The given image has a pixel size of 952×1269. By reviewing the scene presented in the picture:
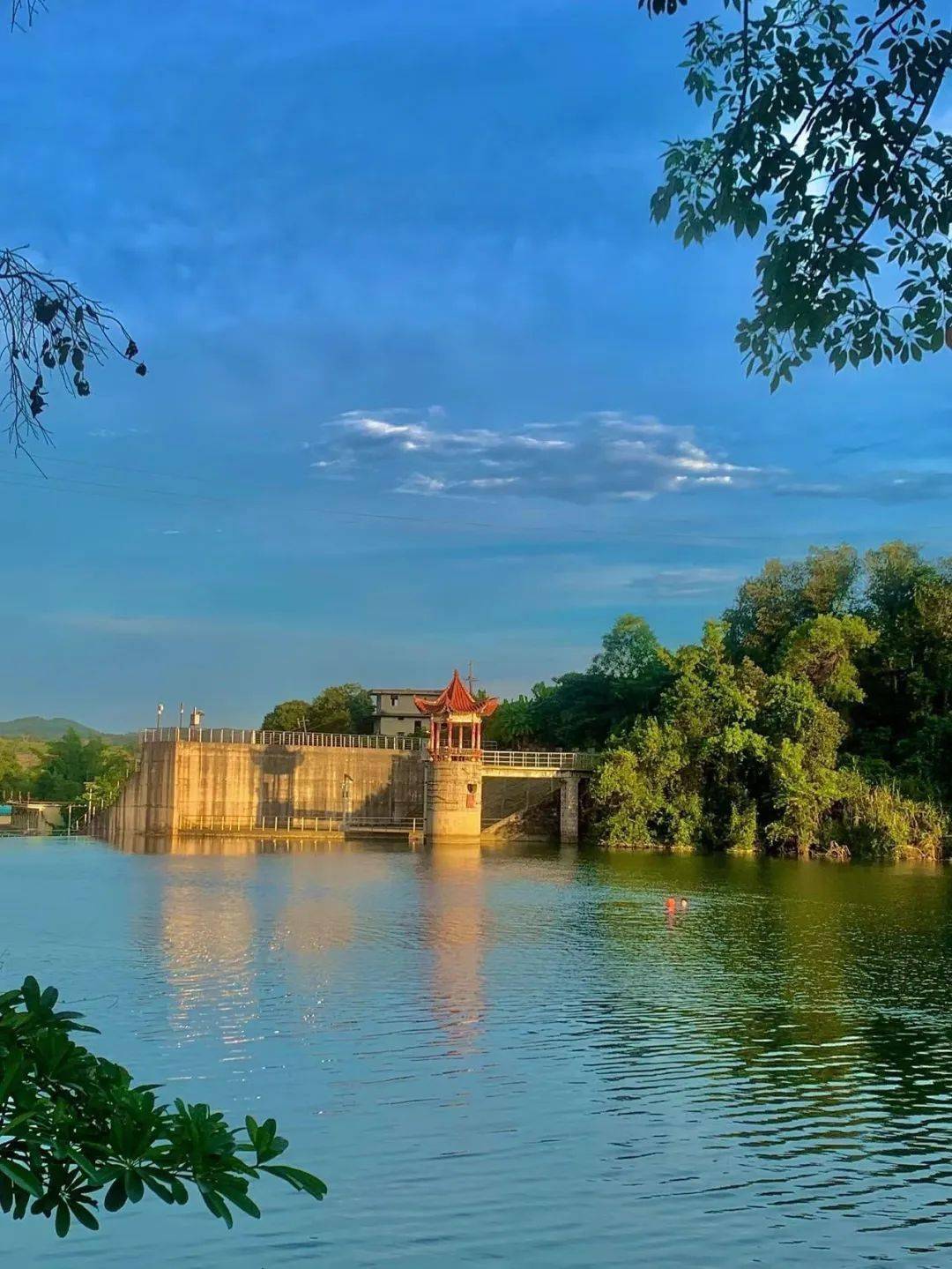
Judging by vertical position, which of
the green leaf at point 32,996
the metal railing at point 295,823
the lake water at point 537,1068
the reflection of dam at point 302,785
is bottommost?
the metal railing at point 295,823

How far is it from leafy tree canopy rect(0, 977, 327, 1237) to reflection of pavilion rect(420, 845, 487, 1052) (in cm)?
1091

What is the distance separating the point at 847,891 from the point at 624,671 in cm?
2812

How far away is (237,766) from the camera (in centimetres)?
5672

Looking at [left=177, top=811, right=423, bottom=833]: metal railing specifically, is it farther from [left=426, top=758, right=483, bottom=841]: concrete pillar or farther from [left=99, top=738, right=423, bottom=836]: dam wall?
[left=426, top=758, right=483, bottom=841]: concrete pillar

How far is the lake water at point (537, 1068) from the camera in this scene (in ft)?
27.6

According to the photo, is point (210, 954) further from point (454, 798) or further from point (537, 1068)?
point (454, 798)

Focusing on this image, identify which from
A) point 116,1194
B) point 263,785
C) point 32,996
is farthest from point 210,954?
point 263,785

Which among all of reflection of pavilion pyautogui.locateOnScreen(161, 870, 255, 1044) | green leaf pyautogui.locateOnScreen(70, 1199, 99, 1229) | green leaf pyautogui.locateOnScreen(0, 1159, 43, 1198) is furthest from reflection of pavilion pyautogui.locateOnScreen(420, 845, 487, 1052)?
green leaf pyautogui.locateOnScreen(0, 1159, 43, 1198)

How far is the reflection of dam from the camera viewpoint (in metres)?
55.4

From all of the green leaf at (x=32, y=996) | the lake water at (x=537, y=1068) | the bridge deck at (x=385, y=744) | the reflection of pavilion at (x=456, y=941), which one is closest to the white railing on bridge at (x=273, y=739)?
the bridge deck at (x=385, y=744)

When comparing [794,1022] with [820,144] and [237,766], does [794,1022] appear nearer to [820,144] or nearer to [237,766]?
[820,144]

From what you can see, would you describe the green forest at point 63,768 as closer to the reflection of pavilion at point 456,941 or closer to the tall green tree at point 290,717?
the tall green tree at point 290,717

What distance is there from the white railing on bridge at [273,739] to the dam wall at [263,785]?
1.26 feet

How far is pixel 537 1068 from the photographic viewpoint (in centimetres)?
1284
